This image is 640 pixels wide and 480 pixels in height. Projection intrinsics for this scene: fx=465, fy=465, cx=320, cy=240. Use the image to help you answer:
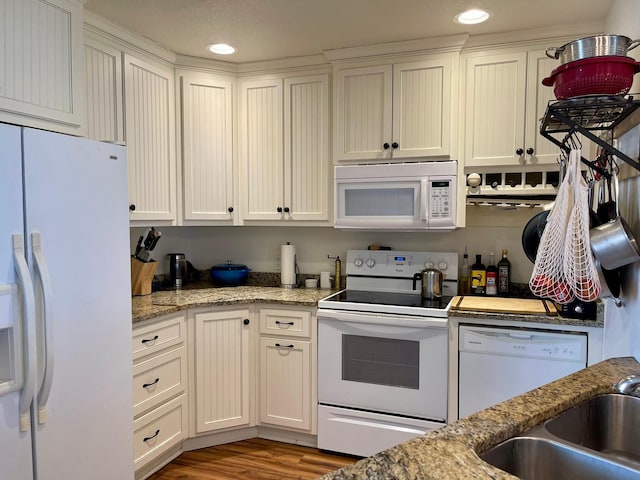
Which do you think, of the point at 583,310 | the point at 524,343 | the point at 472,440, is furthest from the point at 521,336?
the point at 472,440

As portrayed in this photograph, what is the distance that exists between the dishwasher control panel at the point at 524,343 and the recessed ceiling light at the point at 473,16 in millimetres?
1610

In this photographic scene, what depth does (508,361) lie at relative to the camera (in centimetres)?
239

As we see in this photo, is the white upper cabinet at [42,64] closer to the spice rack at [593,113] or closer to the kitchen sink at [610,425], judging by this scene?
the spice rack at [593,113]

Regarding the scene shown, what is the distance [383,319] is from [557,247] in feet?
4.07

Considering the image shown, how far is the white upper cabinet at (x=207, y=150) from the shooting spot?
303 centimetres

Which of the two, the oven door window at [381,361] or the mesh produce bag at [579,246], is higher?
the mesh produce bag at [579,246]

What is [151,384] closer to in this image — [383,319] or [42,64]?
[383,319]

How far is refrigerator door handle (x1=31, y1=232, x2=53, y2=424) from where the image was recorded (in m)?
1.63

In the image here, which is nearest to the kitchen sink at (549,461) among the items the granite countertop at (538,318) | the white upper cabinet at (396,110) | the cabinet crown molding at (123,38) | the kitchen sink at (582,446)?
the kitchen sink at (582,446)

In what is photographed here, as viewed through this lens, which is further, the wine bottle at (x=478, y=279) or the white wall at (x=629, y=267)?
the wine bottle at (x=478, y=279)

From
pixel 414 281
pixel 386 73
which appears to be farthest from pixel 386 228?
pixel 386 73

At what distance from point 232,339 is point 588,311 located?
1.95 m

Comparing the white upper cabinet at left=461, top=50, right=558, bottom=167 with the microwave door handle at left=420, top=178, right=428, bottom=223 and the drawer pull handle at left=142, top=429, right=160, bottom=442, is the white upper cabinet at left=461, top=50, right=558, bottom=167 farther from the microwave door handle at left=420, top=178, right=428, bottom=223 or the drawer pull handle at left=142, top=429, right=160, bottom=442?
the drawer pull handle at left=142, top=429, right=160, bottom=442

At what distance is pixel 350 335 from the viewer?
2.68 metres
